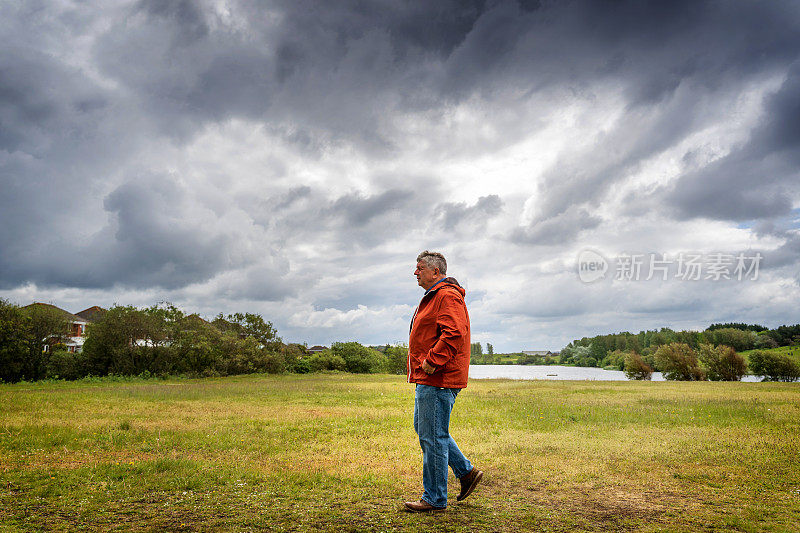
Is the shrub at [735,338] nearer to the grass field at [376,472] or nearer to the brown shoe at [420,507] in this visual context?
the grass field at [376,472]

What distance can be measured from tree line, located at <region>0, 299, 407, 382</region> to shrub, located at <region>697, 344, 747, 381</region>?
49.7 metres

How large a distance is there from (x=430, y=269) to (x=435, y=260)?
6.0 inches

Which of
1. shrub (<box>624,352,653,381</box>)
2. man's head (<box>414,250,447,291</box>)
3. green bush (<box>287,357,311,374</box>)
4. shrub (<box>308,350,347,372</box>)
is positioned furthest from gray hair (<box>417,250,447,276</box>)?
shrub (<box>624,352,653,381</box>)

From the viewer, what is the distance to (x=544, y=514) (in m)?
5.53

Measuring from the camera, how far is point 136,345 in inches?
1699

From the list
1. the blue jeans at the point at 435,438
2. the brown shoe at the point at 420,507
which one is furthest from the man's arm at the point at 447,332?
the brown shoe at the point at 420,507

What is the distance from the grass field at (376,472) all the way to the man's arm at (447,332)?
1.76 metres

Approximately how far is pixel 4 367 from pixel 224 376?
16.9 metres

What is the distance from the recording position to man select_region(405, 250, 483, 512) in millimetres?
5406

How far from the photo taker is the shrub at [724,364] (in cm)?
5119

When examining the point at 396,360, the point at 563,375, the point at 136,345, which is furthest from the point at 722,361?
the point at 136,345

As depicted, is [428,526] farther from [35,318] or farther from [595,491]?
[35,318]

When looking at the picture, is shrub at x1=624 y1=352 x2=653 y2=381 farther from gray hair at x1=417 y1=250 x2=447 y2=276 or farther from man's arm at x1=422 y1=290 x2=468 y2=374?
man's arm at x1=422 y1=290 x2=468 y2=374

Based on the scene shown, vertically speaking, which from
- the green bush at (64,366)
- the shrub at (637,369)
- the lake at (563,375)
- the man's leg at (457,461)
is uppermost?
the man's leg at (457,461)
